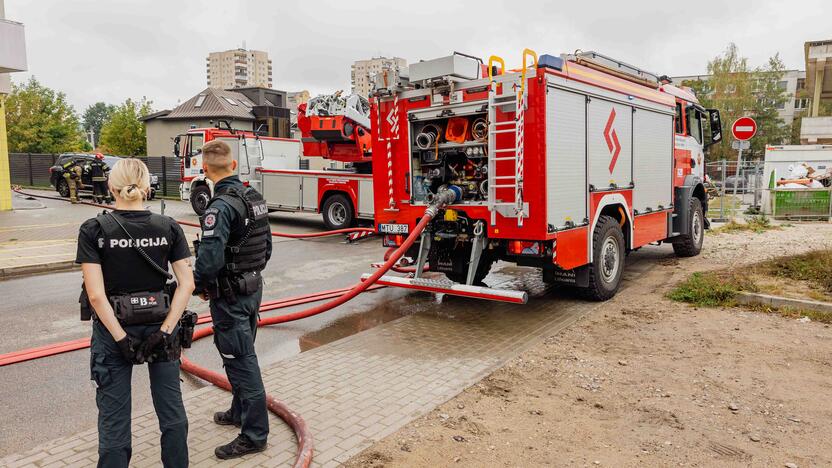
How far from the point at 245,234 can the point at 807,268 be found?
8077mm

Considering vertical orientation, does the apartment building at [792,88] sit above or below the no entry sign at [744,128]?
above

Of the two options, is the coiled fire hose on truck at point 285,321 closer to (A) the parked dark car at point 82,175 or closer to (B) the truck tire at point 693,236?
(B) the truck tire at point 693,236

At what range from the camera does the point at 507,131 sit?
6.65 meters

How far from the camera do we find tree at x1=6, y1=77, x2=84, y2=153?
44.3 meters

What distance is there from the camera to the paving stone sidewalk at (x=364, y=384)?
3.75 meters

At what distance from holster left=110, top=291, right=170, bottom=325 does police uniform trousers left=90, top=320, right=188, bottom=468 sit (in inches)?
2.3

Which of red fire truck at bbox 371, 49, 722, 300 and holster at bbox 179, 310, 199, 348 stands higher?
red fire truck at bbox 371, 49, 722, 300

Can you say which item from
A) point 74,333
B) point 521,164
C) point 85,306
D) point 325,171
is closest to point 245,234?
point 85,306

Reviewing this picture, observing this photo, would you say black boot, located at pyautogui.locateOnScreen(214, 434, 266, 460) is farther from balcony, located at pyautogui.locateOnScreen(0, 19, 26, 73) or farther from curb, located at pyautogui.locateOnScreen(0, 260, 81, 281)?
balcony, located at pyautogui.locateOnScreen(0, 19, 26, 73)

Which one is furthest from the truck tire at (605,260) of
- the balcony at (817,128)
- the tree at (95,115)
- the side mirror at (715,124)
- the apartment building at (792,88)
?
the tree at (95,115)

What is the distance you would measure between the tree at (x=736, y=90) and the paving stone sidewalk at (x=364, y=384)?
1916 inches

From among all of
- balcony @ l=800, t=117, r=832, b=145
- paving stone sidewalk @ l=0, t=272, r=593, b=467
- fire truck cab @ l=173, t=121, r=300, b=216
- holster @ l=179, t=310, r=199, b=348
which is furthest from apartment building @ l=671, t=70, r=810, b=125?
holster @ l=179, t=310, r=199, b=348

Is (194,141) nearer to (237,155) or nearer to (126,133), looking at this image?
(237,155)

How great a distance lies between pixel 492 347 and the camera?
5.95 meters
